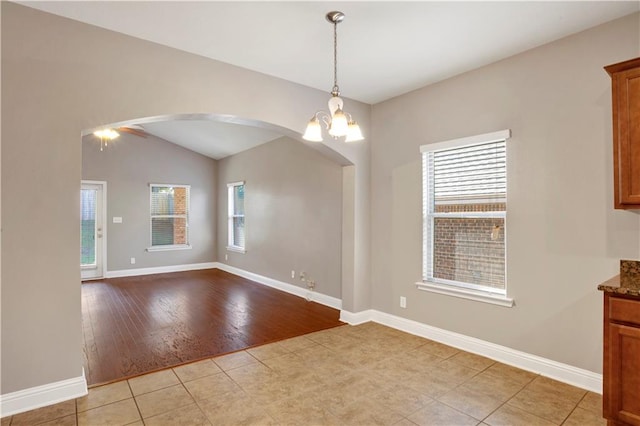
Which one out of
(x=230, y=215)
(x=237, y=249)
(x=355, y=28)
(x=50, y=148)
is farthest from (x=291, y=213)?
(x=50, y=148)

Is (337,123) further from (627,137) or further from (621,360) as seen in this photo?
(621,360)

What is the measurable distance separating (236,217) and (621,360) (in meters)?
7.20

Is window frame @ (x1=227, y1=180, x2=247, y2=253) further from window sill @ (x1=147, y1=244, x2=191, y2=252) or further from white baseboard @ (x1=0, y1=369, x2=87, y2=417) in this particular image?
white baseboard @ (x1=0, y1=369, x2=87, y2=417)

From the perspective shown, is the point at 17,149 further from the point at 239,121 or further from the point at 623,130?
the point at 623,130

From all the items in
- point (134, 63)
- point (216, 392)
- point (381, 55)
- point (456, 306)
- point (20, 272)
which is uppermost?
point (381, 55)

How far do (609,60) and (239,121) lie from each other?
3.18 m

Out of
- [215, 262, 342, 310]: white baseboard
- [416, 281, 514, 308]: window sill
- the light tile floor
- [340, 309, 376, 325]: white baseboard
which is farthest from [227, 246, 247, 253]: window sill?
[416, 281, 514, 308]: window sill

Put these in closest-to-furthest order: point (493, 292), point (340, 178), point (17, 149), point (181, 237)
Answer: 1. point (17, 149)
2. point (493, 292)
3. point (340, 178)
4. point (181, 237)

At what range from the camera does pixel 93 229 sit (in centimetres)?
738

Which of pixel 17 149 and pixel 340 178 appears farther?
pixel 340 178

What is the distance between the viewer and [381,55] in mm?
3111

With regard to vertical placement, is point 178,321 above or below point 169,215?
below

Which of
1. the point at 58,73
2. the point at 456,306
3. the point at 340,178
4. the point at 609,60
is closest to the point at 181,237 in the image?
the point at 340,178

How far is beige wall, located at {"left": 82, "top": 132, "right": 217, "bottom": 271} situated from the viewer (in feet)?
24.6
